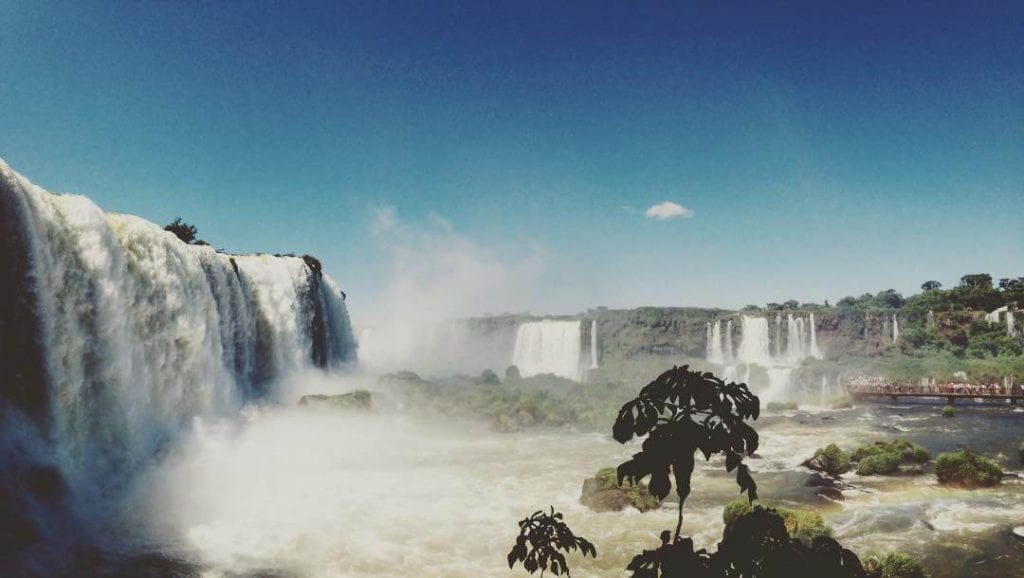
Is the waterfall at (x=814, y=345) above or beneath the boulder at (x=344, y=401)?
above

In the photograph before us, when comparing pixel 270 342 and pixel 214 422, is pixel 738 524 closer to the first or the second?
pixel 214 422

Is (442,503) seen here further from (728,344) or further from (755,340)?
(728,344)

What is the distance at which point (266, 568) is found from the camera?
566 inches

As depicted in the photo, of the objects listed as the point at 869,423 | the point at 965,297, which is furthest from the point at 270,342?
the point at 965,297

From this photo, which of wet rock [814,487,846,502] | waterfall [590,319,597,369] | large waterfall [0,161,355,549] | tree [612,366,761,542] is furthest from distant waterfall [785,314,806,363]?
tree [612,366,761,542]

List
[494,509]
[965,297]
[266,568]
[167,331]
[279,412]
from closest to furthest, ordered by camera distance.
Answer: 1. [266,568]
2. [494,509]
3. [167,331]
4. [279,412]
5. [965,297]

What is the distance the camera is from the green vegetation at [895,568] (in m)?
A: 12.2

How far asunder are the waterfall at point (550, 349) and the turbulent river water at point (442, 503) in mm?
31381

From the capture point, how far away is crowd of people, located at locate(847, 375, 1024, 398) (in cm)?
4297

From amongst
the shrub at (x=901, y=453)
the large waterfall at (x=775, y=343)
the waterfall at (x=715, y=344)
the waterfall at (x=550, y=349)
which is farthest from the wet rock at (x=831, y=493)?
the waterfall at (x=715, y=344)

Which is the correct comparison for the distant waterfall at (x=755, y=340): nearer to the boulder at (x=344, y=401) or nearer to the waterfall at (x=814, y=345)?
the waterfall at (x=814, y=345)

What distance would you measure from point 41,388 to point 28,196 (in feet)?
16.9

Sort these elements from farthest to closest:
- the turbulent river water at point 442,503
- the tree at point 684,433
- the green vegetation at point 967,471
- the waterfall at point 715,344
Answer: the waterfall at point 715,344 → the green vegetation at point 967,471 → the turbulent river water at point 442,503 → the tree at point 684,433

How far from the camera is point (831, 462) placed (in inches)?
910
